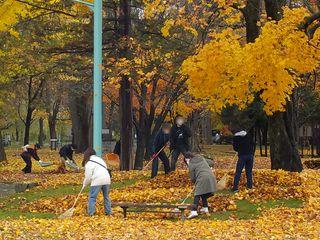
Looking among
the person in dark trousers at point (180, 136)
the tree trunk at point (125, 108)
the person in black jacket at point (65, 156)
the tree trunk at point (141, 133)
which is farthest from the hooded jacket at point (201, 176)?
the tree trunk at point (141, 133)

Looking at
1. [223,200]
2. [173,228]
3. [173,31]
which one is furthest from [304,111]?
[173,228]

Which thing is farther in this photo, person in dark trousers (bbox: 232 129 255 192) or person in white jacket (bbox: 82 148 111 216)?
person in dark trousers (bbox: 232 129 255 192)

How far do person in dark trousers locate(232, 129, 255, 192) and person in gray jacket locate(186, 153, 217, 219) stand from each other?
247cm

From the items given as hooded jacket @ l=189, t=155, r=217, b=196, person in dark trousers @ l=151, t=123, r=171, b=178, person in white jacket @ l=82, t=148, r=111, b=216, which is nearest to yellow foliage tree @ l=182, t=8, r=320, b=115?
hooded jacket @ l=189, t=155, r=217, b=196

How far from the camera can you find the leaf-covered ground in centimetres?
924

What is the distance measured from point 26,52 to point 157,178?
7691 mm

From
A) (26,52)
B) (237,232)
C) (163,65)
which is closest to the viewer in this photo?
(237,232)

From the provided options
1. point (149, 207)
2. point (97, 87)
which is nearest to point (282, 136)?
point (97, 87)

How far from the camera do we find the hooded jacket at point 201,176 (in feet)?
39.9

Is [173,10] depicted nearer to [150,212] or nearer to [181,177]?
[181,177]

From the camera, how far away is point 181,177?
56.2 ft

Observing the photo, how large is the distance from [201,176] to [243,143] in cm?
286

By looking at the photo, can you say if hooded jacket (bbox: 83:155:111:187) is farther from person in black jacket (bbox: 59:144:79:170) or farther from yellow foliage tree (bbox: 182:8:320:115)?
person in black jacket (bbox: 59:144:79:170)

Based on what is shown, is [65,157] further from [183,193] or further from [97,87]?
[183,193]
